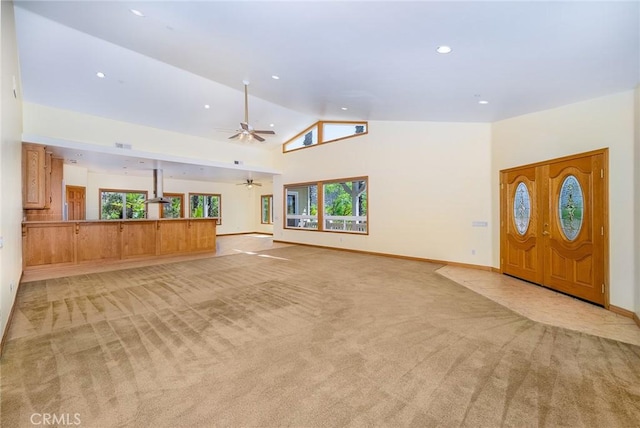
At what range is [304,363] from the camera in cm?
229

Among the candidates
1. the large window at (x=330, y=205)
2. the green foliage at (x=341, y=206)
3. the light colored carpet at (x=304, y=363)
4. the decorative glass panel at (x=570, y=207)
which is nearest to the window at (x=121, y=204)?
the large window at (x=330, y=205)

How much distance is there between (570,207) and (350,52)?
13.3 feet

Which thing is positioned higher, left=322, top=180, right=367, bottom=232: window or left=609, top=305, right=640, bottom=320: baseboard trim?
left=322, top=180, right=367, bottom=232: window

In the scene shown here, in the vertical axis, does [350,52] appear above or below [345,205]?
above

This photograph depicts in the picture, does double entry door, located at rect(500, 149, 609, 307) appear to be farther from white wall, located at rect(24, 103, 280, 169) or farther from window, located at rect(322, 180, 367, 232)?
white wall, located at rect(24, 103, 280, 169)

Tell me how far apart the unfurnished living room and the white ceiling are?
3 cm

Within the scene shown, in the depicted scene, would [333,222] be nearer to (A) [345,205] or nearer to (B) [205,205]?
(A) [345,205]

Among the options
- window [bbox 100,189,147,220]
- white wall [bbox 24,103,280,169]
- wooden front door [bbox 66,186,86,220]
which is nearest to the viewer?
white wall [bbox 24,103,280,169]

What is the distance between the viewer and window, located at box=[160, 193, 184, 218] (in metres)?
11.3

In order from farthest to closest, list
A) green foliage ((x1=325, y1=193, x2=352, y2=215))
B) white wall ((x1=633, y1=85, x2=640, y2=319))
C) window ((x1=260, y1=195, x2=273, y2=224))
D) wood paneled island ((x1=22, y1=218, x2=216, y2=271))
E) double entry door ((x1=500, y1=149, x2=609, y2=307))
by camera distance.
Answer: window ((x1=260, y1=195, x2=273, y2=224)) < green foliage ((x1=325, y1=193, x2=352, y2=215)) < wood paneled island ((x1=22, y1=218, x2=216, y2=271)) < double entry door ((x1=500, y1=149, x2=609, y2=307)) < white wall ((x1=633, y1=85, x2=640, y2=319))

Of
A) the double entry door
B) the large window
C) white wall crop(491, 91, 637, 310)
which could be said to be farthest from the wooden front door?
white wall crop(491, 91, 637, 310)

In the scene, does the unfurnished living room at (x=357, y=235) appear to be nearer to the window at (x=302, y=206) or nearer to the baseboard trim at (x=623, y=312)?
the baseboard trim at (x=623, y=312)

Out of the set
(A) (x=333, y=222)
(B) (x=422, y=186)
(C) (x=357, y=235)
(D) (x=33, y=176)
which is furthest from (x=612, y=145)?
(D) (x=33, y=176)

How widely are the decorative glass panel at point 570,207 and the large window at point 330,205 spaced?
441 centimetres
